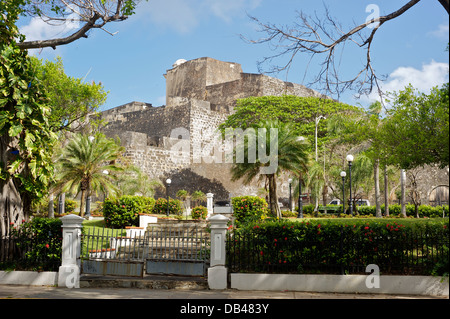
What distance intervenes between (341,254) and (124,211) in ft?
33.3

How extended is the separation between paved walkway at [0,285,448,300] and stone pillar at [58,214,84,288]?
1.08ft

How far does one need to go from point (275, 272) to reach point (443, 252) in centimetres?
329

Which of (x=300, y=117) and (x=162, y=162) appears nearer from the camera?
(x=162, y=162)

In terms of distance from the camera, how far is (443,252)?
7.95 meters

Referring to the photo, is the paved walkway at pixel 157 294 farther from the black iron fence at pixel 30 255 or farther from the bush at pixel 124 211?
the bush at pixel 124 211

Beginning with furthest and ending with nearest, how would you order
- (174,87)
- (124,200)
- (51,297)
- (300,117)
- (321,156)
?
(174,87) → (300,117) → (321,156) → (124,200) → (51,297)

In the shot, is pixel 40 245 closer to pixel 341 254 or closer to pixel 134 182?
pixel 341 254

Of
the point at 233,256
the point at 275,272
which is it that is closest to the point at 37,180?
the point at 233,256

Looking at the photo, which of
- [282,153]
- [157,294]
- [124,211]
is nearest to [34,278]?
[157,294]

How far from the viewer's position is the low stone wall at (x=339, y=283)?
7852mm

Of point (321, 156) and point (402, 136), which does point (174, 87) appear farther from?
point (402, 136)

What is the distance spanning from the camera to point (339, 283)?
819 cm

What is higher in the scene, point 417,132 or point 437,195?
point 417,132

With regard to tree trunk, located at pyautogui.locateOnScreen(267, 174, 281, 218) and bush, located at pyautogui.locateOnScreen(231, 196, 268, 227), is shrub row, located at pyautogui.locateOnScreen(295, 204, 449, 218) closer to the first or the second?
tree trunk, located at pyautogui.locateOnScreen(267, 174, 281, 218)
